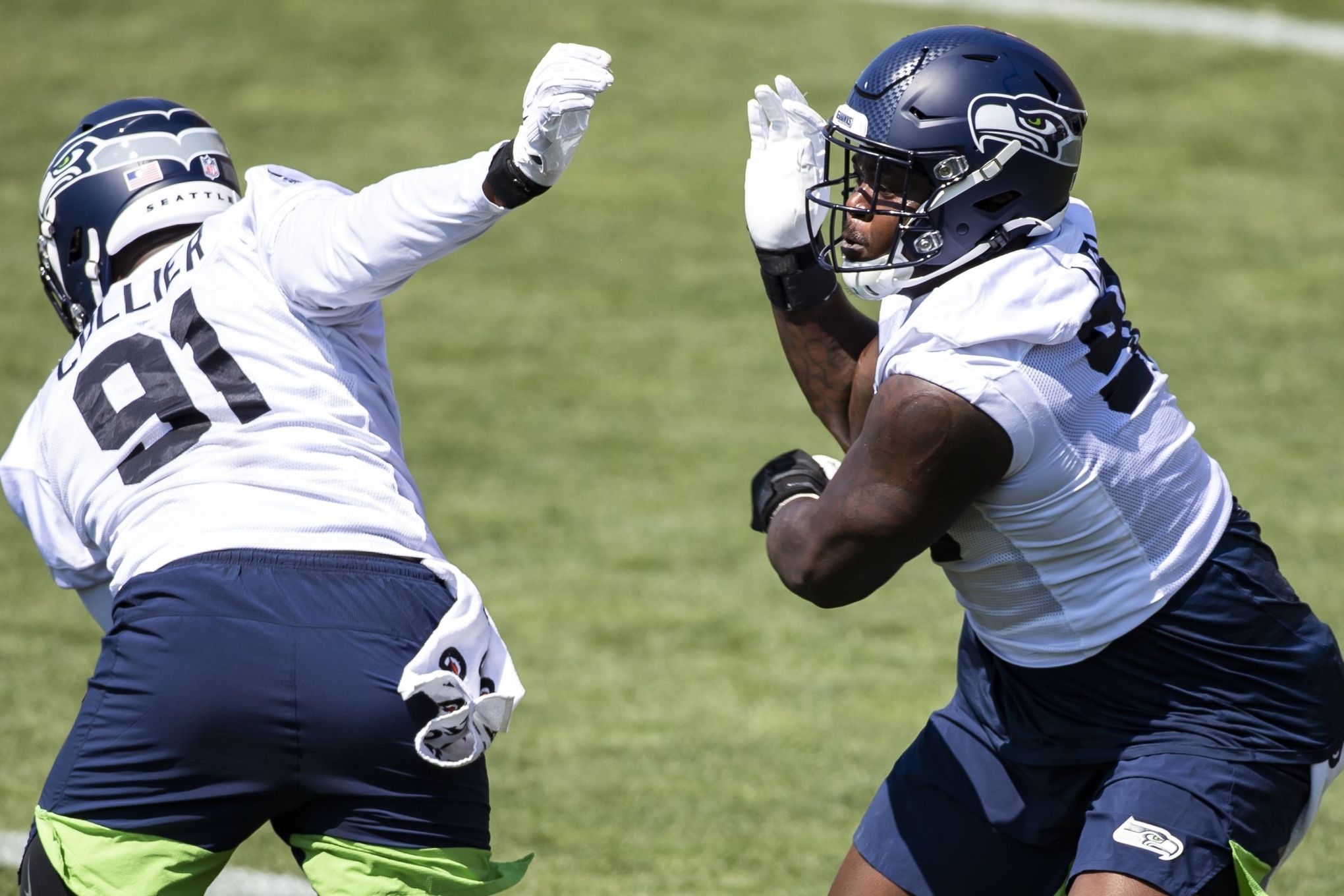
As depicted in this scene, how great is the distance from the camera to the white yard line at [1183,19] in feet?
38.1

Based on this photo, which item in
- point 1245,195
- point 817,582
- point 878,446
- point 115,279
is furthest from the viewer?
point 1245,195

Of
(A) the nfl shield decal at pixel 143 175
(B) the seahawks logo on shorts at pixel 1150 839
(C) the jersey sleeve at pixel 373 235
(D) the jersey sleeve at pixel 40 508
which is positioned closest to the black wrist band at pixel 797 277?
(C) the jersey sleeve at pixel 373 235

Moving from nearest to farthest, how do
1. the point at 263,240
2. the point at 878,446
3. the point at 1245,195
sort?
1. the point at 878,446
2. the point at 263,240
3. the point at 1245,195

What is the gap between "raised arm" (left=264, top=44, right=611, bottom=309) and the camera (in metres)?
2.93

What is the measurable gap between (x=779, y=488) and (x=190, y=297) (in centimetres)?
122

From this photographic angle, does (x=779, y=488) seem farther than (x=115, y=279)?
No

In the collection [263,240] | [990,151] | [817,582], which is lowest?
[817,582]

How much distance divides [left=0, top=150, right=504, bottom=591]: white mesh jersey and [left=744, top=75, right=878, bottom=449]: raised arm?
62cm

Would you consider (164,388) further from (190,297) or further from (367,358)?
(367,358)

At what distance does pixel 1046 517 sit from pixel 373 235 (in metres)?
1.33

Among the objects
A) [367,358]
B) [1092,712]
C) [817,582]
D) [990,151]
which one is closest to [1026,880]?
[1092,712]

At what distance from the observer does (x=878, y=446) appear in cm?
270

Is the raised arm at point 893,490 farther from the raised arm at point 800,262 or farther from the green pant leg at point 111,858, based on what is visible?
the green pant leg at point 111,858

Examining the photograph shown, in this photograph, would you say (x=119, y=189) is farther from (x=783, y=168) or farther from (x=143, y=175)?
(x=783, y=168)
